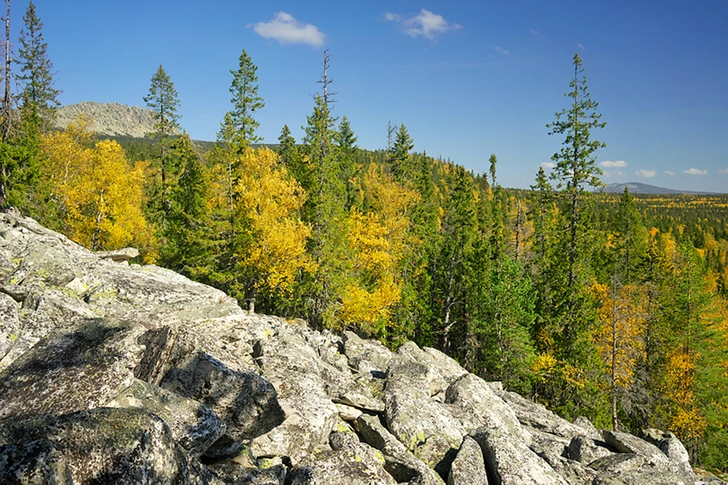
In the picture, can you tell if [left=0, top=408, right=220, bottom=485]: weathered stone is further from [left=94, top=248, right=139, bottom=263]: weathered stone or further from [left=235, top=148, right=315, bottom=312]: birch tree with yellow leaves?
[left=235, top=148, right=315, bottom=312]: birch tree with yellow leaves

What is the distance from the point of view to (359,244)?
99.9 feet

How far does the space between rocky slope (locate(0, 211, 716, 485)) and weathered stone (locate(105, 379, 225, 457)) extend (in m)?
0.02

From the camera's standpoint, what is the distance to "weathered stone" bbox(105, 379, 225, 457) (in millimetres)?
6363

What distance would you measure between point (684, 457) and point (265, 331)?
18.0 m

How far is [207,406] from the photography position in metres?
7.68

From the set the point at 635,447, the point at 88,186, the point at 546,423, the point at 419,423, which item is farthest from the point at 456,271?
the point at 88,186

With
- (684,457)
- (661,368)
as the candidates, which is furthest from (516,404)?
(661,368)

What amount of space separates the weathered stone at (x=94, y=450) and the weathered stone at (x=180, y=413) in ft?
6.13

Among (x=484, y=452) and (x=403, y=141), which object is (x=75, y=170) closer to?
(x=403, y=141)

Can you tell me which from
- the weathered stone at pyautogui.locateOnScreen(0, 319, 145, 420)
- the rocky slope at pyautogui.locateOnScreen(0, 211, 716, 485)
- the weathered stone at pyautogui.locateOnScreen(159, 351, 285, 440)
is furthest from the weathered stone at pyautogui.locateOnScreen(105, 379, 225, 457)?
the weathered stone at pyautogui.locateOnScreen(159, 351, 285, 440)

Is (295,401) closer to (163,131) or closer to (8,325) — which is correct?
(8,325)

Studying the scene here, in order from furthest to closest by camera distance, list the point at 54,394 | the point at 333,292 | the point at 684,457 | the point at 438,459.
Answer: the point at 333,292 < the point at 684,457 < the point at 438,459 < the point at 54,394

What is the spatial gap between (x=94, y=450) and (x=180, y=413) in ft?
8.53

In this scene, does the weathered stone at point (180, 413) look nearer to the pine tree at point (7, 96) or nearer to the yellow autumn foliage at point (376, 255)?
the yellow autumn foliage at point (376, 255)
